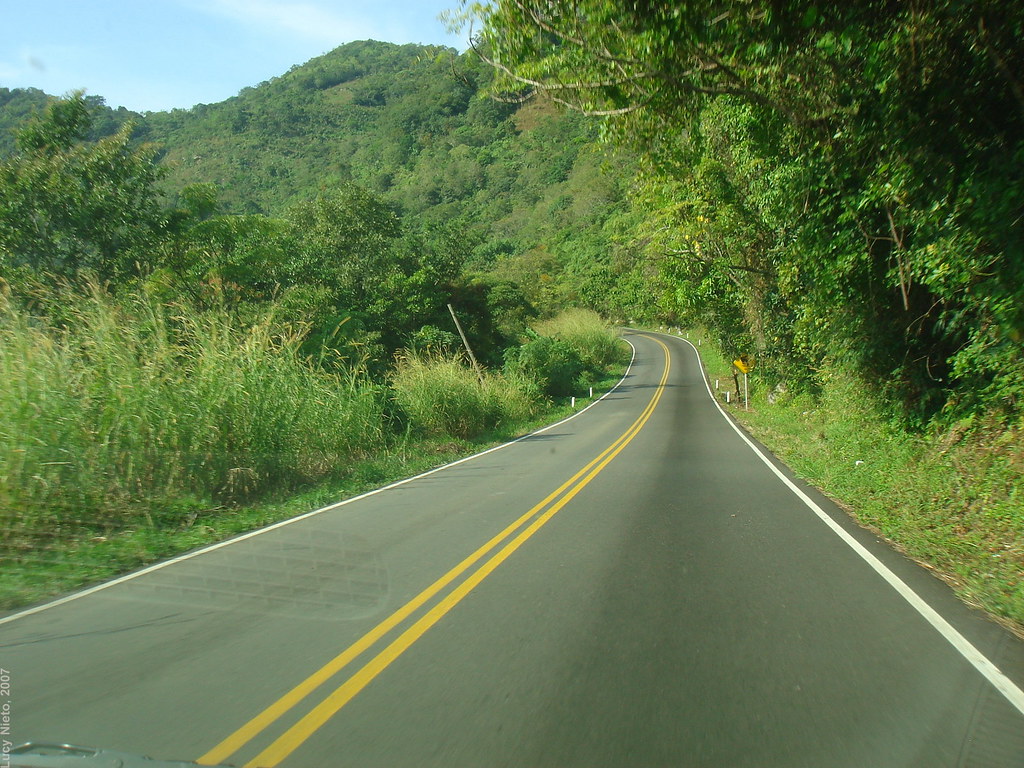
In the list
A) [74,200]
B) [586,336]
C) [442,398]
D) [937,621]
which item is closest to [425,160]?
[586,336]

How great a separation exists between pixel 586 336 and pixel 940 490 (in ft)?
167

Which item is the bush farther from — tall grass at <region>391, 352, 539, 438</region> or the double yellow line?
the double yellow line

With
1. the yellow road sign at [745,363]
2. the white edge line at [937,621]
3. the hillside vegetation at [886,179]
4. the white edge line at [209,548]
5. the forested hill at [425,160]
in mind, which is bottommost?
the white edge line at [209,548]

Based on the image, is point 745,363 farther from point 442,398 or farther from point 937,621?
point 937,621

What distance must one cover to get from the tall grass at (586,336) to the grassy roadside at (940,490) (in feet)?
129

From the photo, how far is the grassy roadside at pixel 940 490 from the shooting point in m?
7.05

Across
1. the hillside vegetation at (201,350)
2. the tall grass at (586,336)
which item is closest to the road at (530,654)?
the hillside vegetation at (201,350)

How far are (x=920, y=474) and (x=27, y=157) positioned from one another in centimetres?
2260

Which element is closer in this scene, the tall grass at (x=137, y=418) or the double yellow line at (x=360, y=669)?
the double yellow line at (x=360, y=669)

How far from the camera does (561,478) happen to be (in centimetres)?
1412

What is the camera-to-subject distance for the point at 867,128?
10.4 m

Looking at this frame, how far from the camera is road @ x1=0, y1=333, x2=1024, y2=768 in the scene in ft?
13.0

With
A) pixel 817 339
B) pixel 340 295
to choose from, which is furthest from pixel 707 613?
pixel 340 295

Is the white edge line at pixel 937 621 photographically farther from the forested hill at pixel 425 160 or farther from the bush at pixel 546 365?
the forested hill at pixel 425 160
